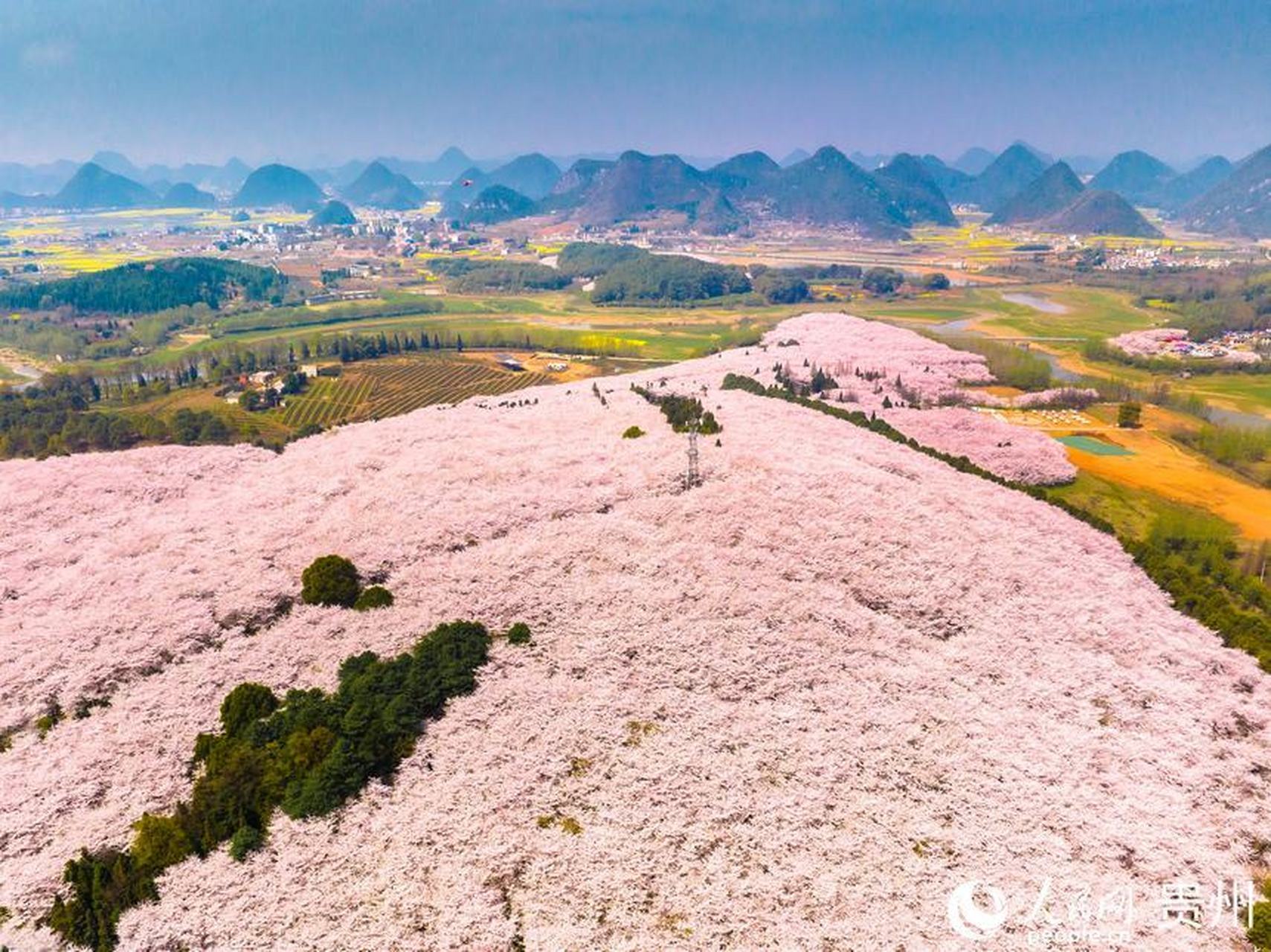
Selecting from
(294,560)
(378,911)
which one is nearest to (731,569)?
(378,911)

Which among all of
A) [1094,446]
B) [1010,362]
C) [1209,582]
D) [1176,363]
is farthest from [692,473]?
[1176,363]

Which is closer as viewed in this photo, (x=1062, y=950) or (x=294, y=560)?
(x=1062, y=950)

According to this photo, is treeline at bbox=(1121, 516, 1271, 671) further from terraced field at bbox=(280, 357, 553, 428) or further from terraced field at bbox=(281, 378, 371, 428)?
terraced field at bbox=(281, 378, 371, 428)

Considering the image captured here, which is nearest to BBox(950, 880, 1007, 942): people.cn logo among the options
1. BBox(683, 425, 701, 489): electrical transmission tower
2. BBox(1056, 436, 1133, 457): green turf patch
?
BBox(683, 425, 701, 489): electrical transmission tower

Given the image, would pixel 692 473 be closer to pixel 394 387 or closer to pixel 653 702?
pixel 653 702

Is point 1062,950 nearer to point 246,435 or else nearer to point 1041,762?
point 1041,762

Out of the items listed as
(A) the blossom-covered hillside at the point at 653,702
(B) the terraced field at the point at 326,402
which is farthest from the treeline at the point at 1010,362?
(B) the terraced field at the point at 326,402
